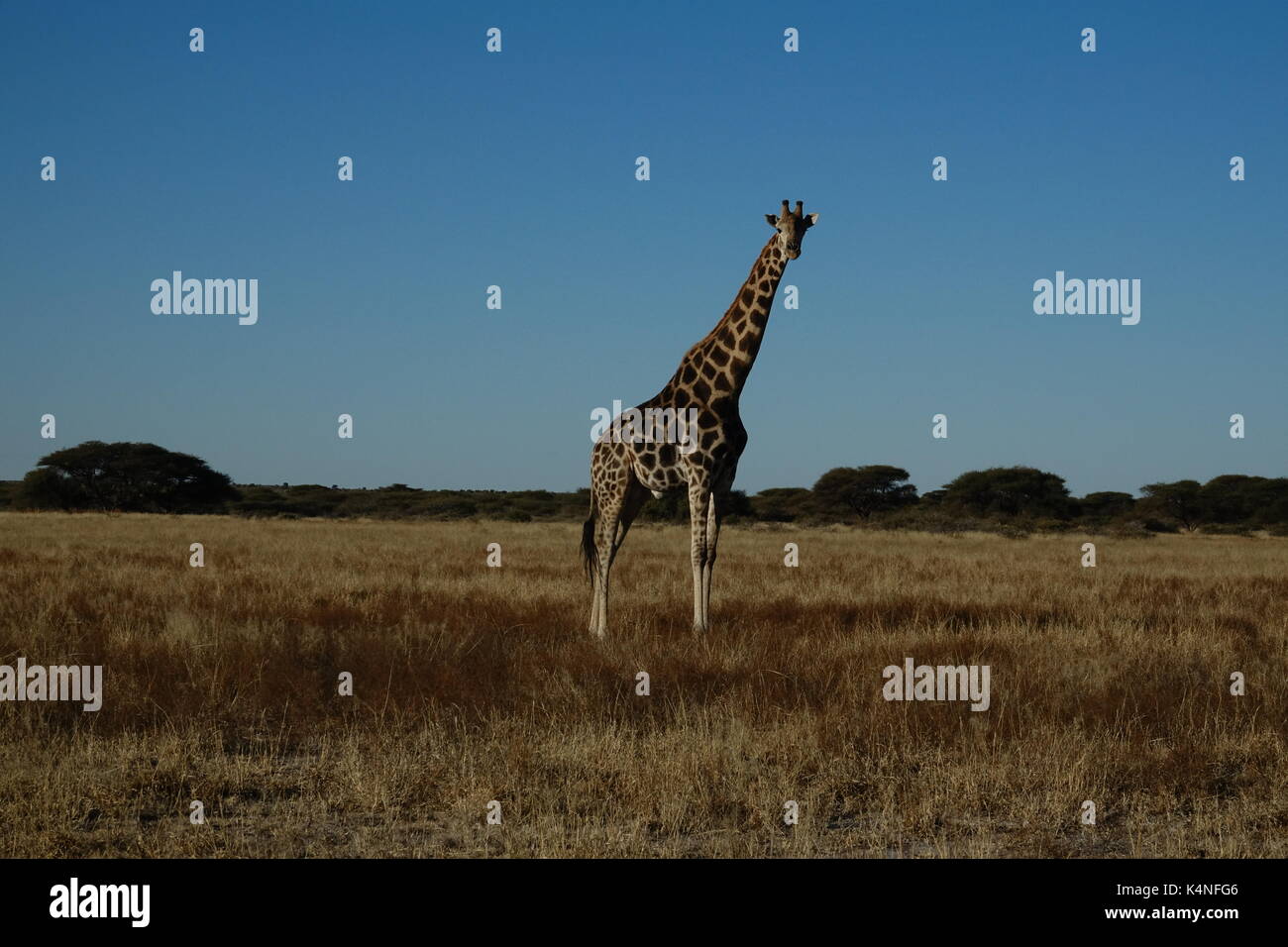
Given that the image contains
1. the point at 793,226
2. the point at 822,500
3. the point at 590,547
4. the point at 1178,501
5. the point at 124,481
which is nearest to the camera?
the point at 793,226

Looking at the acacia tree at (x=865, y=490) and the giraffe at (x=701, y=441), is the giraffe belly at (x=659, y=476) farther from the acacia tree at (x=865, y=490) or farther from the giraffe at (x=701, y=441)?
the acacia tree at (x=865, y=490)

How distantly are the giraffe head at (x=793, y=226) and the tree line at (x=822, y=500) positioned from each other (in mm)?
37865

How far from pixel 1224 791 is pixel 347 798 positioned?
4691 mm

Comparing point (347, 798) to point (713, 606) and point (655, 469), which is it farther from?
point (713, 606)

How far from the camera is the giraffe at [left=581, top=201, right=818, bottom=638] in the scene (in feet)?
34.7

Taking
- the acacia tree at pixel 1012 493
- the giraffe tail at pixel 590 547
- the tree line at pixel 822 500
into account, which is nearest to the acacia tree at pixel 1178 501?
the tree line at pixel 822 500

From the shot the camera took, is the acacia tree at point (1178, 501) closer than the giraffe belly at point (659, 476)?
No

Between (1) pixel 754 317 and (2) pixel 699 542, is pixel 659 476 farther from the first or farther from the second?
(1) pixel 754 317

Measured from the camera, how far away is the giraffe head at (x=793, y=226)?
10414 millimetres

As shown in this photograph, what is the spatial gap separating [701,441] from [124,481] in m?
57.8

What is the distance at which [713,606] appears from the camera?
41.9 feet

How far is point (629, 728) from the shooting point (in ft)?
22.4

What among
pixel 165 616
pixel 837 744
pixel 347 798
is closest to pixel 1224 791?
pixel 837 744

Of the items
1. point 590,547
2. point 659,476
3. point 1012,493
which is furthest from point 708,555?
point 1012,493
